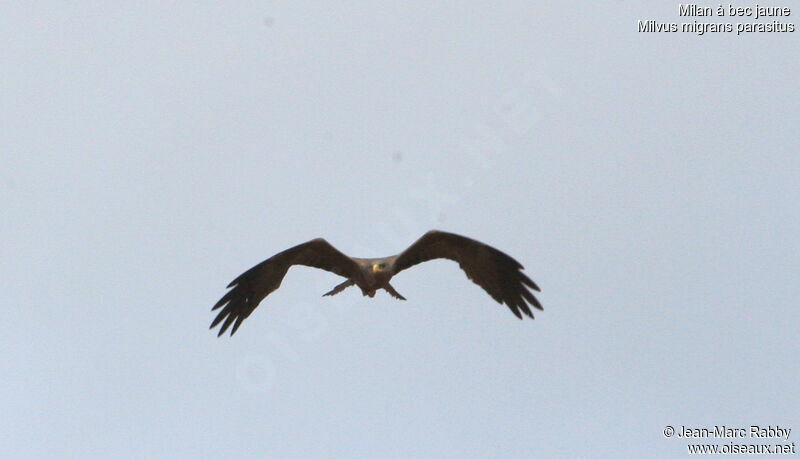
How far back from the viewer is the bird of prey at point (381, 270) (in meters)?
16.8

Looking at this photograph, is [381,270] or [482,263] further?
[482,263]

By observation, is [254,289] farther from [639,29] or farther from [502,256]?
[639,29]

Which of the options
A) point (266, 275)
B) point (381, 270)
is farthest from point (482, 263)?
point (266, 275)

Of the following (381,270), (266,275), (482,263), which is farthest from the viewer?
(266,275)

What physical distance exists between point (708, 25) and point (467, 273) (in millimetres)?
6503

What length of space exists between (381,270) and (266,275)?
2.00m

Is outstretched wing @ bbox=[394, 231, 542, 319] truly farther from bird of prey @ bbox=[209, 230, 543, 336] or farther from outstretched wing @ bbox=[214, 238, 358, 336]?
outstretched wing @ bbox=[214, 238, 358, 336]

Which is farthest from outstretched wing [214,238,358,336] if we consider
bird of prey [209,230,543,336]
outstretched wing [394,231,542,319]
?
outstretched wing [394,231,542,319]

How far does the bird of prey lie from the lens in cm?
1677

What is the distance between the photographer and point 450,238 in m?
16.9

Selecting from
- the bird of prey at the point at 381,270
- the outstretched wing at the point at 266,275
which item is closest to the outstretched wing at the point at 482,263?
the bird of prey at the point at 381,270

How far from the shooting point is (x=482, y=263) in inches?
675

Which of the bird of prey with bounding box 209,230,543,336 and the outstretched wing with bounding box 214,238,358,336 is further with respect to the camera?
the outstretched wing with bounding box 214,238,358,336

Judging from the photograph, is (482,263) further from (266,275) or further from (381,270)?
(266,275)
